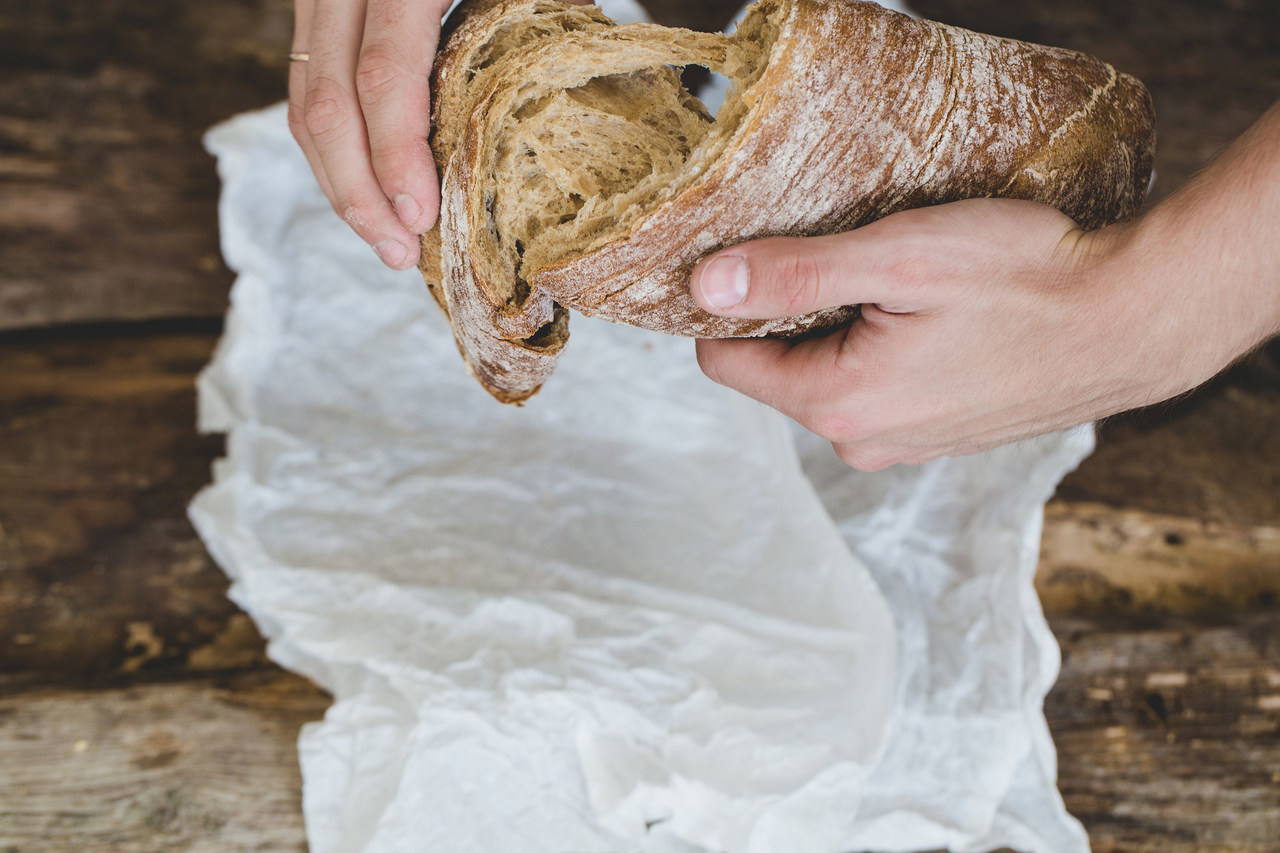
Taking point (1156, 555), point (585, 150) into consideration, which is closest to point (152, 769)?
point (585, 150)

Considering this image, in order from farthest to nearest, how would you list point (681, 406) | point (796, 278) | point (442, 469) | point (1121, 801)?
point (681, 406)
point (442, 469)
point (1121, 801)
point (796, 278)

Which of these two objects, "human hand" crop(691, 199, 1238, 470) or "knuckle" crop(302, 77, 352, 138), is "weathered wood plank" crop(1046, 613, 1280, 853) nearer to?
"human hand" crop(691, 199, 1238, 470)

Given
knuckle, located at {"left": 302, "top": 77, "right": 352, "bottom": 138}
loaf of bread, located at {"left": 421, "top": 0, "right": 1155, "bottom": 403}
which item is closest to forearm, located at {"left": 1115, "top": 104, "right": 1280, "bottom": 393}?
loaf of bread, located at {"left": 421, "top": 0, "right": 1155, "bottom": 403}

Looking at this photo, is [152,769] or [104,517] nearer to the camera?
[152,769]

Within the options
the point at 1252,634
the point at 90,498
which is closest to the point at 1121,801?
the point at 1252,634

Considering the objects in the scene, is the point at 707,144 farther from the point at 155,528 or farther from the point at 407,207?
the point at 155,528

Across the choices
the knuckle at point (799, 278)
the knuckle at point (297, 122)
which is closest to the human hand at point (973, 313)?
the knuckle at point (799, 278)

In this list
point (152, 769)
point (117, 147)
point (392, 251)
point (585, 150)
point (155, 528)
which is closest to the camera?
point (585, 150)

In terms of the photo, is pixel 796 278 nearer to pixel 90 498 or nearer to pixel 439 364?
pixel 439 364
